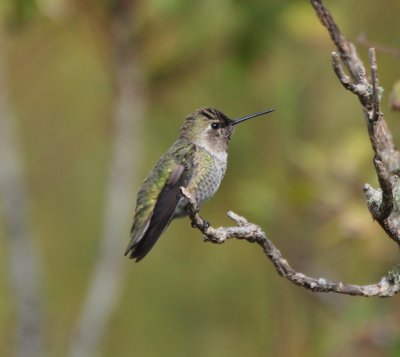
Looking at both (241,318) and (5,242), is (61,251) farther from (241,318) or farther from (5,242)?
(241,318)

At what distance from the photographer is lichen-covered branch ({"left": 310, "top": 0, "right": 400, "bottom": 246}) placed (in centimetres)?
262

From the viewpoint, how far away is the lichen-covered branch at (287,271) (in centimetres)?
286

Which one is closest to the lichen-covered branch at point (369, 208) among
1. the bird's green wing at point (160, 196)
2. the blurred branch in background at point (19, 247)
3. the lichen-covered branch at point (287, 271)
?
the lichen-covered branch at point (287, 271)

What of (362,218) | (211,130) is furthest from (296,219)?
(211,130)

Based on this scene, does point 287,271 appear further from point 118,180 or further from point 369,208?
point 118,180

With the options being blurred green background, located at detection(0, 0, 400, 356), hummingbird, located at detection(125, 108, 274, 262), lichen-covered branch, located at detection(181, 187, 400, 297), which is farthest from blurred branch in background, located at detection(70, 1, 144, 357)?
lichen-covered branch, located at detection(181, 187, 400, 297)

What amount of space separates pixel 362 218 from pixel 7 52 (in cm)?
410

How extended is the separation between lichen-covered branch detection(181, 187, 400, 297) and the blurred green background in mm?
1879

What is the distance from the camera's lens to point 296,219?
704 centimetres

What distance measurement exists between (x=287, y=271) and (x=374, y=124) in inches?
19.9

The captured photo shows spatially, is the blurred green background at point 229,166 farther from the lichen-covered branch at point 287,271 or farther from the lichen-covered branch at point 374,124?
the lichen-covered branch at point 287,271

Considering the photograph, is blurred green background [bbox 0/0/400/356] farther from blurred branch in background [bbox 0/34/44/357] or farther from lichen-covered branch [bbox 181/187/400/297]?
lichen-covered branch [bbox 181/187/400/297]

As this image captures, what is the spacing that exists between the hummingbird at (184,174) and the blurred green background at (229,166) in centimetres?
118

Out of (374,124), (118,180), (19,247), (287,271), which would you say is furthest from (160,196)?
(19,247)
